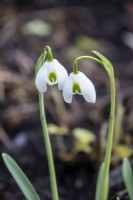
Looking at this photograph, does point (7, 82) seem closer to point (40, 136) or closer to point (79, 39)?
point (40, 136)

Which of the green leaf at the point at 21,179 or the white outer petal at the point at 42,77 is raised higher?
the white outer petal at the point at 42,77

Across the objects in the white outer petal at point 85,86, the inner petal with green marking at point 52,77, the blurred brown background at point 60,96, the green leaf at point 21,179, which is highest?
the blurred brown background at point 60,96

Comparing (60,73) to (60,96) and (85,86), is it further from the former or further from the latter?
(60,96)

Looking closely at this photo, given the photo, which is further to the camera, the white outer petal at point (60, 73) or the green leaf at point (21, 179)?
the green leaf at point (21, 179)

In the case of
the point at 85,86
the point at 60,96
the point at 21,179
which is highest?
the point at 60,96

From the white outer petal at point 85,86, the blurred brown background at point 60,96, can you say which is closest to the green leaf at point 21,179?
the blurred brown background at point 60,96

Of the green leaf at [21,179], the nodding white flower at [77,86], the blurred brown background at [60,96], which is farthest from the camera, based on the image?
the blurred brown background at [60,96]

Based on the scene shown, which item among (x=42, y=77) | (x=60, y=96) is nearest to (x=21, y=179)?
(x=42, y=77)

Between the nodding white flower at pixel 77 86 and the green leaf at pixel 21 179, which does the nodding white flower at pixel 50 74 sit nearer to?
the nodding white flower at pixel 77 86
